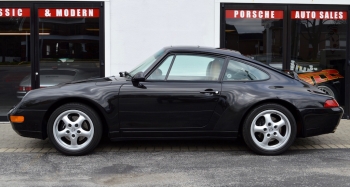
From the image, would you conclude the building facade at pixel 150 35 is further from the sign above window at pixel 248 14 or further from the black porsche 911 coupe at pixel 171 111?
the black porsche 911 coupe at pixel 171 111

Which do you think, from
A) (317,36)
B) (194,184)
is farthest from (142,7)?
(194,184)

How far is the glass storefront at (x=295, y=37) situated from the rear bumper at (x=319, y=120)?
339 cm

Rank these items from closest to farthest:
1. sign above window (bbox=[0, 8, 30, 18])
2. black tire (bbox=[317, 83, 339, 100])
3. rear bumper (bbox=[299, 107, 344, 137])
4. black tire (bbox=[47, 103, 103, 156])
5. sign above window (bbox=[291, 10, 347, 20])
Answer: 1. black tire (bbox=[47, 103, 103, 156])
2. rear bumper (bbox=[299, 107, 344, 137])
3. sign above window (bbox=[0, 8, 30, 18])
4. sign above window (bbox=[291, 10, 347, 20])
5. black tire (bbox=[317, 83, 339, 100])

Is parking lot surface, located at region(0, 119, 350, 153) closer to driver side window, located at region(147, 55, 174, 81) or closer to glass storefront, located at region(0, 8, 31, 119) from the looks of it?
driver side window, located at region(147, 55, 174, 81)

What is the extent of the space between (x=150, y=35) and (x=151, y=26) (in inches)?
6.8

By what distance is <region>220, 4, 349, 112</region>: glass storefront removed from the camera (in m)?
9.74

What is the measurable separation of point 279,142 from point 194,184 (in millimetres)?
1792

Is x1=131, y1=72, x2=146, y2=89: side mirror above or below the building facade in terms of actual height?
below

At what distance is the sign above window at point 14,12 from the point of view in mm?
9422

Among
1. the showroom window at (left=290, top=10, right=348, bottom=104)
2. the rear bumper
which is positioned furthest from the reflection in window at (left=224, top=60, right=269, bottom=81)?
the showroom window at (left=290, top=10, right=348, bottom=104)

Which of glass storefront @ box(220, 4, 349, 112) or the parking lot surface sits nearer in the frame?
the parking lot surface

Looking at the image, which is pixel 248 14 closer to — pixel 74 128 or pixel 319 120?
pixel 319 120

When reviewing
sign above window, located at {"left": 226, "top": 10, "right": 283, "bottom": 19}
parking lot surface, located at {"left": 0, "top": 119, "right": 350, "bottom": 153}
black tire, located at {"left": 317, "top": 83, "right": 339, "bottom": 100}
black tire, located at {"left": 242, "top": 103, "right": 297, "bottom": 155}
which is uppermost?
sign above window, located at {"left": 226, "top": 10, "right": 283, "bottom": 19}

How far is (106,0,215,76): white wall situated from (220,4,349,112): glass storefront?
48 cm
